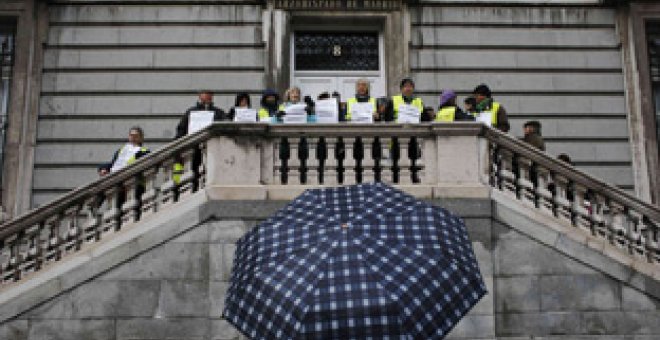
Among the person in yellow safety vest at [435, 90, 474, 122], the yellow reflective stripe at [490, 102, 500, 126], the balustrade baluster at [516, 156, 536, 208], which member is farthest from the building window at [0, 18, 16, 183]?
the balustrade baluster at [516, 156, 536, 208]

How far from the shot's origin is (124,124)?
13789 mm

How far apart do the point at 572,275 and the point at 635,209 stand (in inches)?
45.5

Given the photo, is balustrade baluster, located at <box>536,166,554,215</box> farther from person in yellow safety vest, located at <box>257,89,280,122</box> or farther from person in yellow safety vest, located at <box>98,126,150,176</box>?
person in yellow safety vest, located at <box>98,126,150,176</box>

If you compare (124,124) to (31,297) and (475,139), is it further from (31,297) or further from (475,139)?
(475,139)

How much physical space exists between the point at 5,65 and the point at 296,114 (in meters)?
7.30

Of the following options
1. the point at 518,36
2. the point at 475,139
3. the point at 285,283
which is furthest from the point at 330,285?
the point at 518,36

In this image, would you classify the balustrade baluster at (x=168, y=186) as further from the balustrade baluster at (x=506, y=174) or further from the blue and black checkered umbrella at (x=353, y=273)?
the balustrade baluster at (x=506, y=174)

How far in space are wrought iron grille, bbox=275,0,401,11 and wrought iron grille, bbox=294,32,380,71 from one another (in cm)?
61

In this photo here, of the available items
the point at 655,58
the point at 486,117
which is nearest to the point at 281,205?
the point at 486,117

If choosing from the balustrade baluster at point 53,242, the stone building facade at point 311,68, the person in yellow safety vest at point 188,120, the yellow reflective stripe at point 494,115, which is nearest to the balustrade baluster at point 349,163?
the person in yellow safety vest at point 188,120

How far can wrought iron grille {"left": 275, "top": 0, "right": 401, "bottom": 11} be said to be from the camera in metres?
14.4

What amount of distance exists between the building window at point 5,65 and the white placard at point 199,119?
17.7 ft

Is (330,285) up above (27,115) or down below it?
below

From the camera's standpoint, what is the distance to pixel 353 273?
4.99 meters
